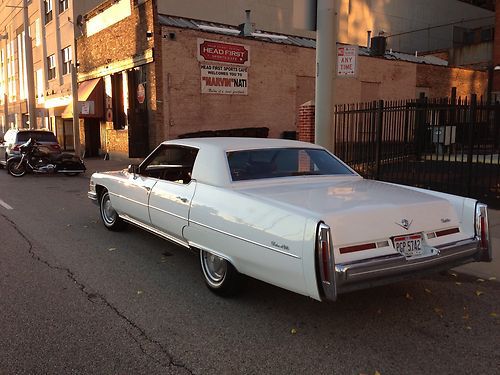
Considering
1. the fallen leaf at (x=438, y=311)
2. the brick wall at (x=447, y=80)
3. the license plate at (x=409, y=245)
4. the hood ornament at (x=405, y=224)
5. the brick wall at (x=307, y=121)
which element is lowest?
the fallen leaf at (x=438, y=311)

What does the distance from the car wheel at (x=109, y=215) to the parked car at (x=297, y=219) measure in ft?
4.10

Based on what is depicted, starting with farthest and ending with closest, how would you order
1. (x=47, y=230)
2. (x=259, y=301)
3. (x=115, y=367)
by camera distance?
(x=47, y=230) → (x=259, y=301) → (x=115, y=367)

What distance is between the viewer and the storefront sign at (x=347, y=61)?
8154 mm

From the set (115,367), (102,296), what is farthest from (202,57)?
(115,367)

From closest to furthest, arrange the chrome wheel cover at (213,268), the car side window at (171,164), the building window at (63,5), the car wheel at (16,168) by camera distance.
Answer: the chrome wheel cover at (213,268), the car side window at (171,164), the car wheel at (16,168), the building window at (63,5)

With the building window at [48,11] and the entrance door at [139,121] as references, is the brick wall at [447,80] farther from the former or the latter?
the building window at [48,11]

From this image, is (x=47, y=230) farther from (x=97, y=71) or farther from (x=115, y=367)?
(x=97, y=71)

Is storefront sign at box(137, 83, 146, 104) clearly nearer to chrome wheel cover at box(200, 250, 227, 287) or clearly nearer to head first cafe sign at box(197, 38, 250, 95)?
head first cafe sign at box(197, 38, 250, 95)

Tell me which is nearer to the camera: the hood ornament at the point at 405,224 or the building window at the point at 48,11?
the hood ornament at the point at 405,224

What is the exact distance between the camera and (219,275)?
4457 mm

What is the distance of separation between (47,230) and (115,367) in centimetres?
467

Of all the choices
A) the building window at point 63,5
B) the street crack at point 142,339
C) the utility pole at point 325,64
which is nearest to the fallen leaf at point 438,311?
the street crack at point 142,339

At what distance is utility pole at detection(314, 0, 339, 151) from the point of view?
26.3ft

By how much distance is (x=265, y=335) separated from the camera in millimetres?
3631
